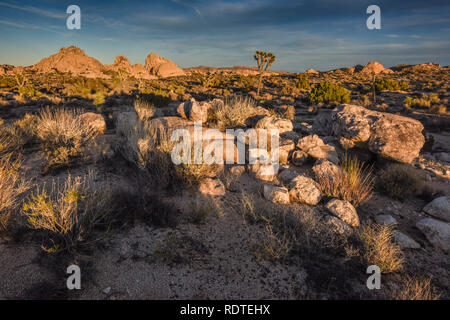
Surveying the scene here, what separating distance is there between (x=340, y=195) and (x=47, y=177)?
18.2ft

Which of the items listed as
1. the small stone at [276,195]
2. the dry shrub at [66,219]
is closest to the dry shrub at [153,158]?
the dry shrub at [66,219]

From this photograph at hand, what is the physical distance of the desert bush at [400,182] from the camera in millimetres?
4715

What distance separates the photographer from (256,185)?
4648 millimetres

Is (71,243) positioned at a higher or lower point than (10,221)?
lower

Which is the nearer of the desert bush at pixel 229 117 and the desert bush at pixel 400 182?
the desert bush at pixel 400 182

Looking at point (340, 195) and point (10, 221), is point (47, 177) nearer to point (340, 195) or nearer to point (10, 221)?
point (10, 221)

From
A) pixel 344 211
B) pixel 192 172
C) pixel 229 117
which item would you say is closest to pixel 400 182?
pixel 344 211

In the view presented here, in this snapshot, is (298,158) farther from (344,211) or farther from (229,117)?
(229,117)

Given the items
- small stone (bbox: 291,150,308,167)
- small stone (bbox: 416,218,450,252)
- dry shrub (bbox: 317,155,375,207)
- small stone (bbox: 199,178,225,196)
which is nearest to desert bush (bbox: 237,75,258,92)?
small stone (bbox: 291,150,308,167)

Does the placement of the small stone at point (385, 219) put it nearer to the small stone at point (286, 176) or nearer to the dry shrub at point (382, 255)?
the dry shrub at point (382, 255)

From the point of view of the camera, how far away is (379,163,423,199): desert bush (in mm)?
4715

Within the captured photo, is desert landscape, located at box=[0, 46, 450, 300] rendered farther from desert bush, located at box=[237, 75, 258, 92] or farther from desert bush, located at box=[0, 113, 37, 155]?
desert bush, located at box=[237, 75, 258, 92]

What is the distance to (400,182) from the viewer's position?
4.85m
